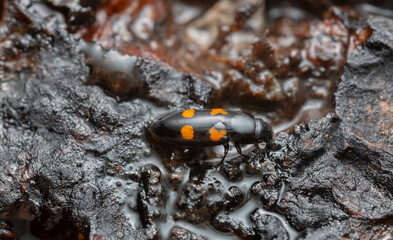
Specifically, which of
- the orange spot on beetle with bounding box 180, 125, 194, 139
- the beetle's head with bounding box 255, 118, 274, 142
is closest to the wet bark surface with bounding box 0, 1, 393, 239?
the beetle's head with bounding box 255, 118, 274, 142

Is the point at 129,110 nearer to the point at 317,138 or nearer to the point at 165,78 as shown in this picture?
the point at 165,78

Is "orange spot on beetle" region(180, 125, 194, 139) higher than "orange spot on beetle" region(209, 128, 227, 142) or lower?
higher

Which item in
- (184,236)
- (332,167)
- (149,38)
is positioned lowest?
(184,236)

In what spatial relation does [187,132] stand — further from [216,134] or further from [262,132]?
[262,132]

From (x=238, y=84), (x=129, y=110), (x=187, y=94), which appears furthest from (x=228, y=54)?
(x=129, y=110)

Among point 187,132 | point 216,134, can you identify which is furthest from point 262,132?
point 187,132

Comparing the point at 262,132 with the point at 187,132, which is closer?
the point at 187,132

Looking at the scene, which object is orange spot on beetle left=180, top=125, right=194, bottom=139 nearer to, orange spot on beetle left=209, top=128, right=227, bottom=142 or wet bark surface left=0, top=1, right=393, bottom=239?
orange spot on beetle left=209, top=128, right=227, bottom=142
